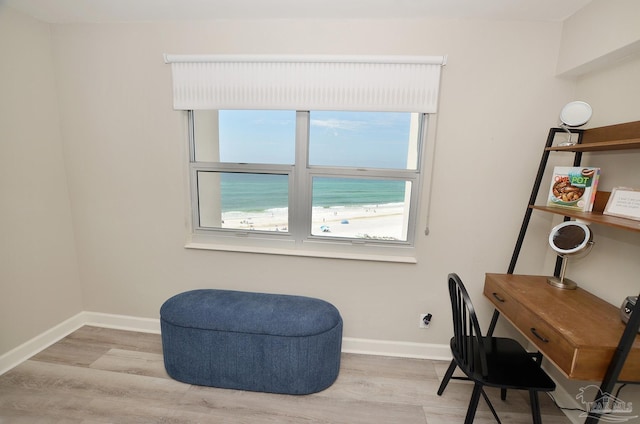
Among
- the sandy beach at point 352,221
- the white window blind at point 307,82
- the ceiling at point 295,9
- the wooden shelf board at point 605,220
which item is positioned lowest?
the sandy beach at point 352,221

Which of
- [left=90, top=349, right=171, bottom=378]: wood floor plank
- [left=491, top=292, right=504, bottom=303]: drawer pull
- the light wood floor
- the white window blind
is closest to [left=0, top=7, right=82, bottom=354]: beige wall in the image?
the light wood floor

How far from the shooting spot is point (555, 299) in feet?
4.53

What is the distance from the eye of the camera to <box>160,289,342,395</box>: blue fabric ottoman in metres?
1.60

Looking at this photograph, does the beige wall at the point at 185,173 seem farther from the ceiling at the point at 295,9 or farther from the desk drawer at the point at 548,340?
the desk drawer at the point at 548,340

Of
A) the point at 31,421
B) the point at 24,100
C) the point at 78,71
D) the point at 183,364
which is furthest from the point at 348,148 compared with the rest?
the point at 31,421

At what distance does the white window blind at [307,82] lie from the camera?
1690 mm

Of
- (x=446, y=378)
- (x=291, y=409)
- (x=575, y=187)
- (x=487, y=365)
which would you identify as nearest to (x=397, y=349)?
(x=446, y=378)

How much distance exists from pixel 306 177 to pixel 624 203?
5.64ft

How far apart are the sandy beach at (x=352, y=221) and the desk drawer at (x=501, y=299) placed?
0.64 m

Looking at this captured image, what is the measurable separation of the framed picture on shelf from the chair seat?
84 centimetres

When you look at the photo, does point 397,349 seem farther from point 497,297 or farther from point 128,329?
point 128,329

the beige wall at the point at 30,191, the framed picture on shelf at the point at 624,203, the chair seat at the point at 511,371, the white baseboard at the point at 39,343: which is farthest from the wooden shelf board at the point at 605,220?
the white baseboard at the point at 39,343

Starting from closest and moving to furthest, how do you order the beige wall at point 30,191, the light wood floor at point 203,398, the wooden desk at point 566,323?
the wooden desk at point 566,323 < the light wood floor at point 203,398 < the beige wall at point 30,191

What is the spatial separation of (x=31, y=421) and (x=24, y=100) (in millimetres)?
1987
